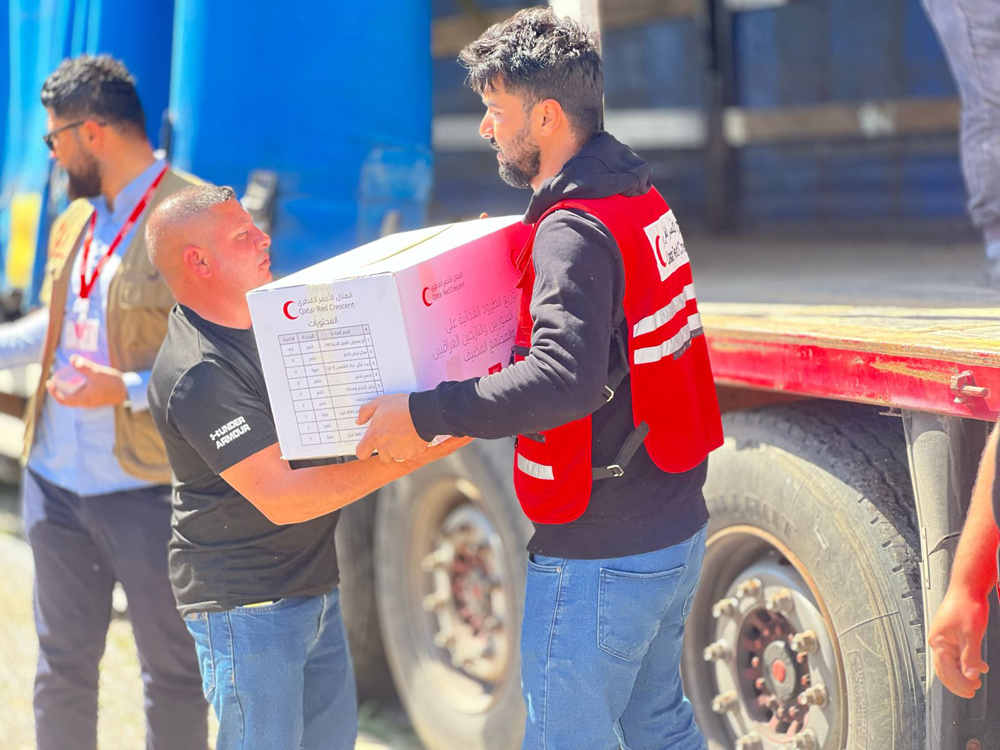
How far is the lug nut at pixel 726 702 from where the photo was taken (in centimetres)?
273

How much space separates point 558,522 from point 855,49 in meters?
4.87

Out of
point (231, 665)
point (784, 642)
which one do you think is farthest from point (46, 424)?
point (784, 642)

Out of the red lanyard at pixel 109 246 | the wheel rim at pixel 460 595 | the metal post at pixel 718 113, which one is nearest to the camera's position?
the red lanyard at pixel 109 246

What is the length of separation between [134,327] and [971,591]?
1.97m

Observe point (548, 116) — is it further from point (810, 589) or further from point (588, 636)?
point (810, 589)

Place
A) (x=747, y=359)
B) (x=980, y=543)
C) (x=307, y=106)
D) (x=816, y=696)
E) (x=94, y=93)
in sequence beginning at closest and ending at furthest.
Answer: (x=980, y=543) < (x=816, y=696) < (x=747, y=359) < (x=94, y=93) < (x=307, y=106)

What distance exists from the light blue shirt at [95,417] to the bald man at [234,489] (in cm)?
57

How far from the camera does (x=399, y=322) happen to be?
78.0 inches

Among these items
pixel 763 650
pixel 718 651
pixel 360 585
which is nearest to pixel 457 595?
pixel 360 585

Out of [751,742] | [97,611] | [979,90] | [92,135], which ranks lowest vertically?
[751,742]

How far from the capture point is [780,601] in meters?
2.59

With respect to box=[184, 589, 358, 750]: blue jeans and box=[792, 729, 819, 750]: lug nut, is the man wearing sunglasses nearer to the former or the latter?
box=[184, 589, 358, 750]: blue jeans

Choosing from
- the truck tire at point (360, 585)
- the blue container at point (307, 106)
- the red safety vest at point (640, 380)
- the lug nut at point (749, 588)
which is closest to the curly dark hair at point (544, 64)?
the red safety vest at point (640, 380)

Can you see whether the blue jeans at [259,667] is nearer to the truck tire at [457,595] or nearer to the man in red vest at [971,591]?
the truck tire at [457,595]
